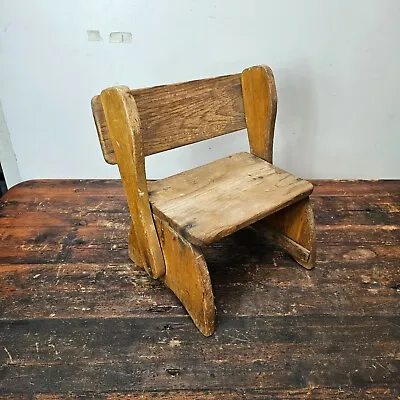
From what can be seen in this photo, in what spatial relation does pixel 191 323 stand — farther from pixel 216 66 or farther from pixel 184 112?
pixel 216 66

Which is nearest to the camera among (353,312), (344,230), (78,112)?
(353,312)

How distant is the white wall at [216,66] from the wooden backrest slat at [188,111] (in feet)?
0.98

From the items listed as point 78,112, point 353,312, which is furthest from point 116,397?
point 78,112

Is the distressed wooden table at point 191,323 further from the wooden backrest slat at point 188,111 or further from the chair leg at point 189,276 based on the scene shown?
the wooden backrest slat at point 188,111

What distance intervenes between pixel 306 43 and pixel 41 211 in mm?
822

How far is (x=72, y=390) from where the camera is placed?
688 millimetres

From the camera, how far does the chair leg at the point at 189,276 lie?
0.75 meters

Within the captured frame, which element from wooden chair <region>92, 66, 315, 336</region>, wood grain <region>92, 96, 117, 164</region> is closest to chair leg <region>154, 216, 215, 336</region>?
wooden chair <region>92, 66, 315, 336</region>

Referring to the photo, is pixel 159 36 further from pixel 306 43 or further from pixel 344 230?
pixel 344 230

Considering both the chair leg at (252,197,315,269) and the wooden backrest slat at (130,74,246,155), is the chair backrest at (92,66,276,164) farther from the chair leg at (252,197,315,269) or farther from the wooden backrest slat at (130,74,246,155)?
the chair leg at (252,197,315,269)

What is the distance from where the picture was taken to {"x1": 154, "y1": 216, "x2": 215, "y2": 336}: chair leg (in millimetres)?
750

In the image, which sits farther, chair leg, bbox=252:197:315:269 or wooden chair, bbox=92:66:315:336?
chair leg, bbox=252:197:315:269

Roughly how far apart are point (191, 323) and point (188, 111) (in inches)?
16.3

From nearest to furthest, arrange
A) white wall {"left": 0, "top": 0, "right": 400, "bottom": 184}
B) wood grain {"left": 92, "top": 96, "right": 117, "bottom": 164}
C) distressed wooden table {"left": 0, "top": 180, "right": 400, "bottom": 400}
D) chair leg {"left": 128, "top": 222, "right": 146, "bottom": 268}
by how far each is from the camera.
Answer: distressed wooden table {"left": 0, "top": 180, "right": 400, "bottom": 400} < wood grain {"left": 92, "top": 96, "right": 117, "bottom": 164} < chair leg {"left": 128, "top": 222, "right": 146, "bottom": 268} < white wall {"left": 0, "top": 0, "right": 400, "bottom": 184}
